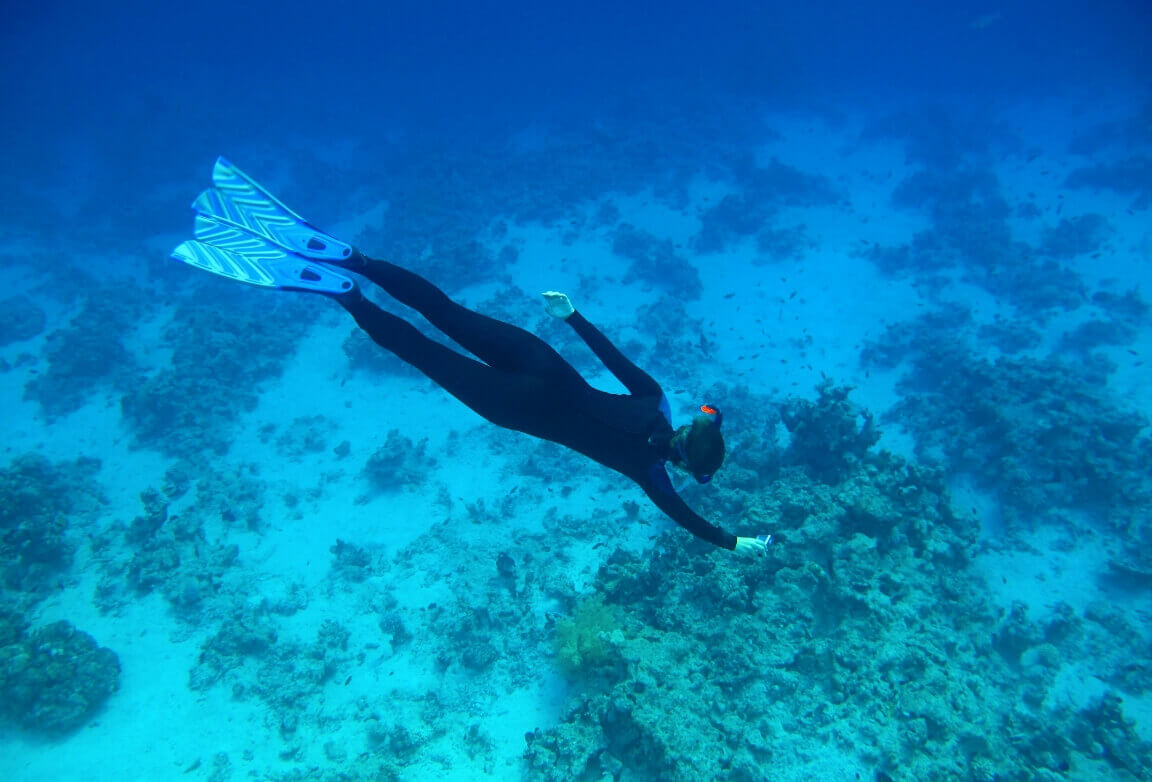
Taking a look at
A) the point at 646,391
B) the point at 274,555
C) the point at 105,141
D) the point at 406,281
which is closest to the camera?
the point at 646,391

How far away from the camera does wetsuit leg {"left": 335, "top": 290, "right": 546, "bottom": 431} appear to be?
4301 millimetres

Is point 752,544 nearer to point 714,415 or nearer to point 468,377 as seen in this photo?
point 714,415

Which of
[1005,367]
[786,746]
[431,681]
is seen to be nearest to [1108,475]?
[1005,367]

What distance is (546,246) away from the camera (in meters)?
19.4

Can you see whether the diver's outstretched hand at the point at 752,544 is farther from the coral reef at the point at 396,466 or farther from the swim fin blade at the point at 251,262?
the coral reef at the point at 396,466

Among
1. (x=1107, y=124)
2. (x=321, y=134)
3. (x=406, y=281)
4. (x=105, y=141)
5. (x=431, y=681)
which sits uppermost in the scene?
(x=1107, y=124)

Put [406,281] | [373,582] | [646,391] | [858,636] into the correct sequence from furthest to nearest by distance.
A: [373,582] < [858,636] < [406,281] < [646,391]

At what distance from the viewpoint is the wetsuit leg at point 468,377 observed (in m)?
4.30

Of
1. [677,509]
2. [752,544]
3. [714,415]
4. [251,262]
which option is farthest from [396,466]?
[714,415]

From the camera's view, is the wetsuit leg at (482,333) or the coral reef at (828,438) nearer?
the wetsuit leg at (482,333)

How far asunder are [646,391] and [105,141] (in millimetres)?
44788

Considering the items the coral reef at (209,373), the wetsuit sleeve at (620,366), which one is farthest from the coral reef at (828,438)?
the coral reef at (209,373)

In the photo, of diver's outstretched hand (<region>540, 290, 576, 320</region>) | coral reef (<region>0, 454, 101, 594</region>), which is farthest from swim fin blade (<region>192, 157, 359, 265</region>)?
coral reef (<region>0, 454, 101, 594</region>)

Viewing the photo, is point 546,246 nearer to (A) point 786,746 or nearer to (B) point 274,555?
(B) point 274,555
